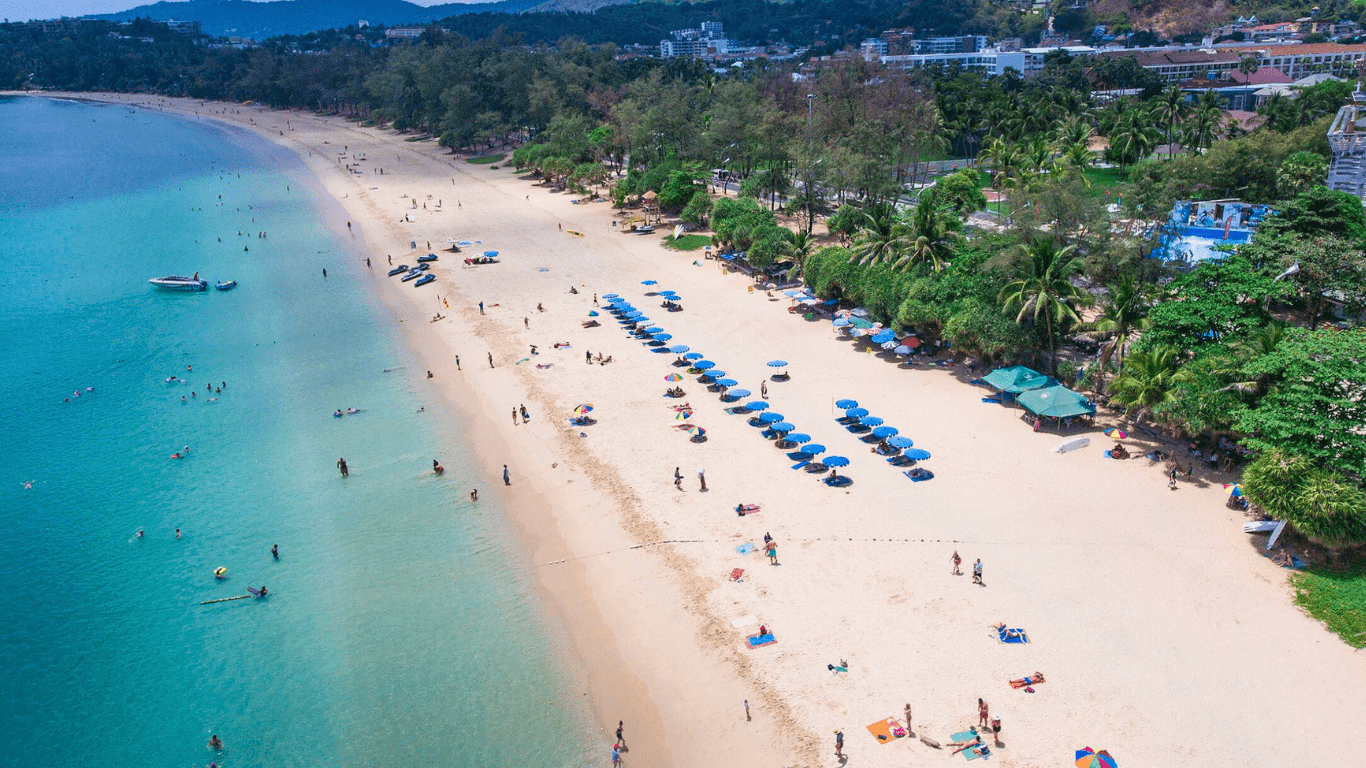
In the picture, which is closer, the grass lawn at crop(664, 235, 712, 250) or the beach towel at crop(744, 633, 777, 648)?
the beach towel at crop(744, 633, 777, 648)

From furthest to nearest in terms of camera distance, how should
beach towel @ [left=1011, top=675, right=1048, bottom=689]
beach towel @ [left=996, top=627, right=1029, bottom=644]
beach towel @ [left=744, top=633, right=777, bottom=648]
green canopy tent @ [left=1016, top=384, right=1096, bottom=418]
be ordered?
1. green canopy tent @ [left=1016, top=384, right=1096, bottom=418]
2. beach towel @ [left=744, top=633, right=777, bottom=648]
3. beach towel @ [left=996, top=627, right=1029, bottom=644]
4. beach towel @ [left=1011, top=675, right=1048, bottom=689]

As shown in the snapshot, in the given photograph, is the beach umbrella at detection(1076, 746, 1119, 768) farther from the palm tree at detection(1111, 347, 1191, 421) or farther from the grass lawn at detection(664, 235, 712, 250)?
the grass lawn at detection(664, 235, 712, 250)

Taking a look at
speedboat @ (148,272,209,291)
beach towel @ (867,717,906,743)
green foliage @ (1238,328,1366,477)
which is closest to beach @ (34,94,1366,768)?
beach towel @ (867,717,906,743)

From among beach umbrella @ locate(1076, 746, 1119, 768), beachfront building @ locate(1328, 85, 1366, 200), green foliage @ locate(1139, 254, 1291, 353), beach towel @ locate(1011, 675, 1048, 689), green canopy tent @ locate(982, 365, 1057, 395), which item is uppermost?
beachfront building @ locate(1328, 85, 1366, 200)

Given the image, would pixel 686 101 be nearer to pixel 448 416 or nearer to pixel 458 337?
pixel 458 337

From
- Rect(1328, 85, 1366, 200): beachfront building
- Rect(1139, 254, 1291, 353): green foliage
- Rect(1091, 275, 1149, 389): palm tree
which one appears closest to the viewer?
Rect(1139, 254, 1291, 353): green foliage

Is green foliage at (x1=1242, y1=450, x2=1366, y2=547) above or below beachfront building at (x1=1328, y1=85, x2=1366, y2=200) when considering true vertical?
below
